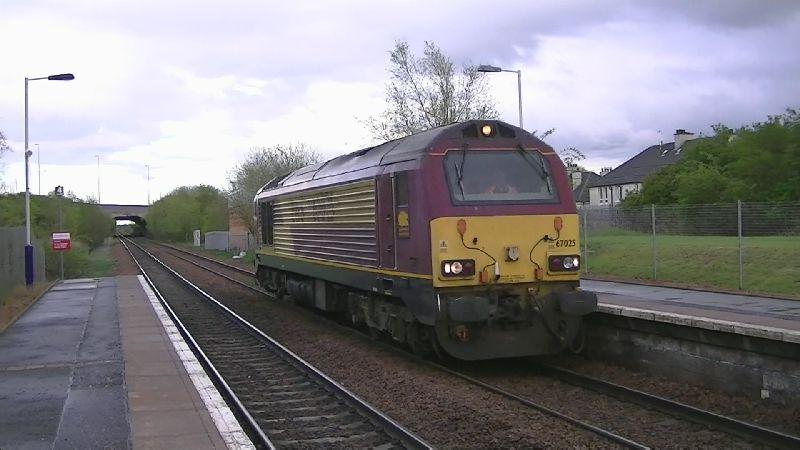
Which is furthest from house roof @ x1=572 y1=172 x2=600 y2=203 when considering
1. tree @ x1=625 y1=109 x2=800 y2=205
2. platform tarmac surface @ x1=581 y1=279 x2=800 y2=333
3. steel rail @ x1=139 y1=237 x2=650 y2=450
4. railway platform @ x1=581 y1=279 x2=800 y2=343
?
A: steel rail @ x1=139 y1=237 x2=650 y2=450

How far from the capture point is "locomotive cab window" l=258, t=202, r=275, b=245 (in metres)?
19.8

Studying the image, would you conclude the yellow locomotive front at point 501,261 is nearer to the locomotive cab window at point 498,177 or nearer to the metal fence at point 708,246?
the locomotive cab window at point 498,177

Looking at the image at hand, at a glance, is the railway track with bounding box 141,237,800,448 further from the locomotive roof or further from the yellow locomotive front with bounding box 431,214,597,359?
the locomotive roof

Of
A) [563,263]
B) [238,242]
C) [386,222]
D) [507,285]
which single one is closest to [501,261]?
[507,285]

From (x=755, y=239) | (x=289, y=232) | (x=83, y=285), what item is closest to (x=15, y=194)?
(x=83, y=285)

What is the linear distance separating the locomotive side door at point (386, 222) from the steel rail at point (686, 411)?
2667 millimetres

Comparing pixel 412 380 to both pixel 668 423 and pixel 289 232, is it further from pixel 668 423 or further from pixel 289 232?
pixel 289 232

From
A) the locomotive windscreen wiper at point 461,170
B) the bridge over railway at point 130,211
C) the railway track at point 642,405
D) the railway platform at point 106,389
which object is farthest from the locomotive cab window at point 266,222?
the bridge over railway at point 130,211

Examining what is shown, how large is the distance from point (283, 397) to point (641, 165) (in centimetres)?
7375

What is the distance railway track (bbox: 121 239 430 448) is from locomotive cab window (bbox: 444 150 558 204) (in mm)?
2962

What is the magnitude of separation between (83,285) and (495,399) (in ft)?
76.1

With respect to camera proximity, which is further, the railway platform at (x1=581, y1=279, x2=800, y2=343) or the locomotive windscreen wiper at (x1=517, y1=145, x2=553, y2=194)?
the locomotive windscreen wiper at (x1=517, y1=145, x2=553, y2=194)

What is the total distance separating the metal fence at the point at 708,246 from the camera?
1936cm

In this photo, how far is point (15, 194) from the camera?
1683 inches
